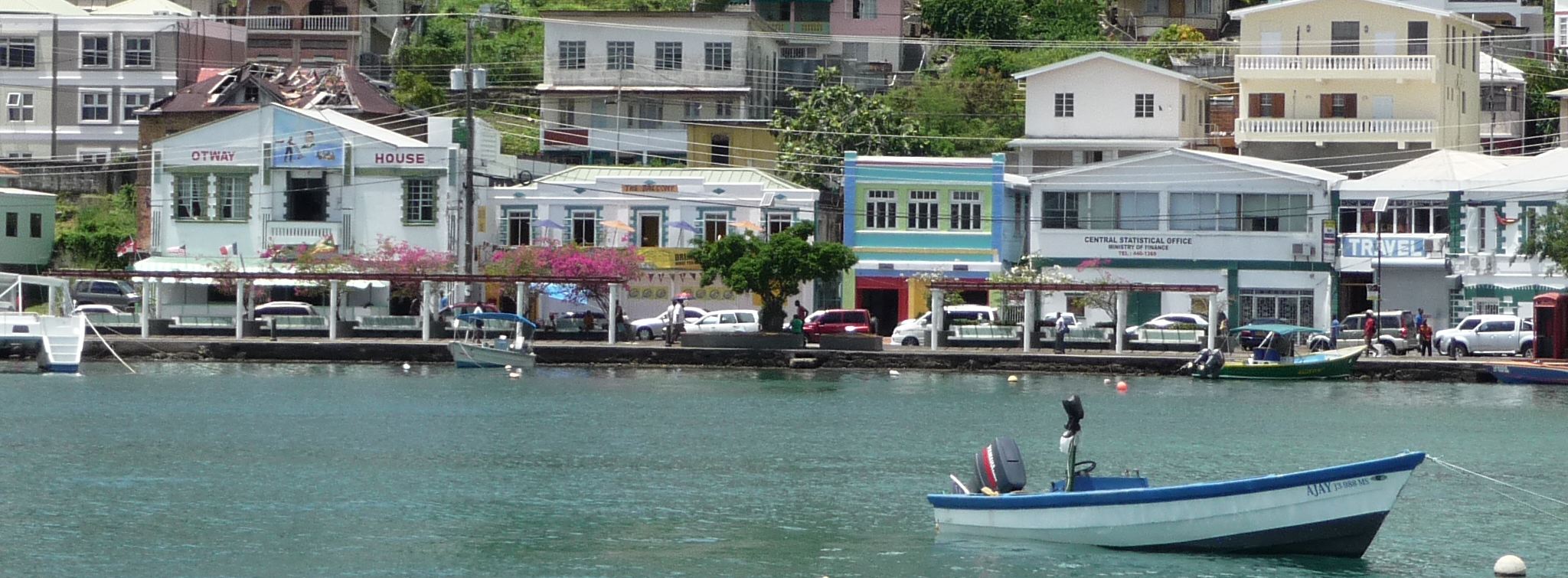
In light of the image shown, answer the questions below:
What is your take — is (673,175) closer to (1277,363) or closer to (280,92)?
(280,92)

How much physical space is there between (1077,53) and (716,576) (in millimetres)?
65380

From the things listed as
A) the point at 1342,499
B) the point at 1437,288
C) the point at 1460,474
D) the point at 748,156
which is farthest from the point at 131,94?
the point at 1342,499

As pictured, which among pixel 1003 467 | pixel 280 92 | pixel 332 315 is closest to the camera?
pixel 1003 467

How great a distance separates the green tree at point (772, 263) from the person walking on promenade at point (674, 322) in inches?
46.1

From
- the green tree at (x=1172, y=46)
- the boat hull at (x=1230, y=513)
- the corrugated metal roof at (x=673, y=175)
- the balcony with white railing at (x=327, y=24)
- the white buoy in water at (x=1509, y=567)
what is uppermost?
the balcony with white railing at (x=327, y=24)

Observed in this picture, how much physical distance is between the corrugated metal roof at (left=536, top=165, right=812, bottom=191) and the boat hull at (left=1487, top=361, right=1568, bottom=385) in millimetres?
25645

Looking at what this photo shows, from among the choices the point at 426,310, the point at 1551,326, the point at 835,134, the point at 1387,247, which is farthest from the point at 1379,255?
the point at 426,310

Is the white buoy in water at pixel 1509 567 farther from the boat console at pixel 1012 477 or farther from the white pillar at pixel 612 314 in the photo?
the white pillar at pixel 612 314

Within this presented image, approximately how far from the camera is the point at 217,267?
70.8 m

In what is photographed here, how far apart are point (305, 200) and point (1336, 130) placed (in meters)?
37.7

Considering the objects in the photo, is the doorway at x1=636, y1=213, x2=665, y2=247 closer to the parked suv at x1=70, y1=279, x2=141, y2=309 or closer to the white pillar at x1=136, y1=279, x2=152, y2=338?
the white pillar at x1=136, y1=279, x2=152, y2=338

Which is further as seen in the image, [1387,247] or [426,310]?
[1387,247]

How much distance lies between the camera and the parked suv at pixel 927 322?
66312 millimetres

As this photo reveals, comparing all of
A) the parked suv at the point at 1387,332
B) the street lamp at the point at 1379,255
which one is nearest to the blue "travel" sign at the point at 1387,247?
the street lamp at the point at 1379,255
